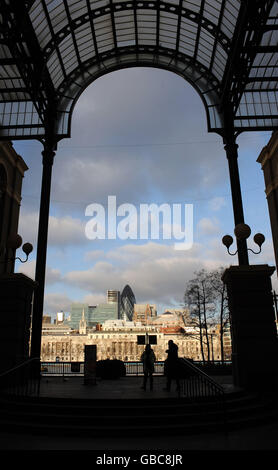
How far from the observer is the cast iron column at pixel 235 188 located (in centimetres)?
1634

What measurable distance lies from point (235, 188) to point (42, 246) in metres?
10.6

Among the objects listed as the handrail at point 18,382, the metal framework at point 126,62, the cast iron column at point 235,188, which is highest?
the metal framework at point 126,62

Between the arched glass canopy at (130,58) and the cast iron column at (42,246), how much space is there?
187cm

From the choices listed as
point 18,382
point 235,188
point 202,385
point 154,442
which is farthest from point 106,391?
point 235,188

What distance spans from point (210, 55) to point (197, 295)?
Answer: 2316cm

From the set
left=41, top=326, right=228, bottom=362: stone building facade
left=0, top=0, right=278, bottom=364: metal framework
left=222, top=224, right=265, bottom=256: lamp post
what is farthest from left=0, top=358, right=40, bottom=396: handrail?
left=41, top=326, right=228, bottom=362: stone building facade

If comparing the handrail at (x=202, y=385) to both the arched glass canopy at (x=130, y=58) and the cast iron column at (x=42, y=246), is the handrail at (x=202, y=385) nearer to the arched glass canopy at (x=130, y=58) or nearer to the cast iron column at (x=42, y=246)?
the cast iron column at (x=42, y=246)

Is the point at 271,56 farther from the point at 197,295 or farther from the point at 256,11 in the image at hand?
the point at 197,295

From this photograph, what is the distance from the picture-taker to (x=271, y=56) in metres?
20.2

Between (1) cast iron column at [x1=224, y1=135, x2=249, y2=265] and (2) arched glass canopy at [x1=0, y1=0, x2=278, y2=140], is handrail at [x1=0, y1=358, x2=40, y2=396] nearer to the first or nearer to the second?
(1) cast iron column at [x1=224, y1=135, x2=249, y2=265]

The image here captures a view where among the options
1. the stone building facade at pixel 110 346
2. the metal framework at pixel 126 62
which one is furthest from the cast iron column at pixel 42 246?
the stone building facade at pixel 110 346

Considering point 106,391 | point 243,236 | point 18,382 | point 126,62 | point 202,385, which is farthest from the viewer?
point 126,62

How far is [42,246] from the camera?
18094 millimetres

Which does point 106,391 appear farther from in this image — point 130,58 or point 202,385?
point 130,58
